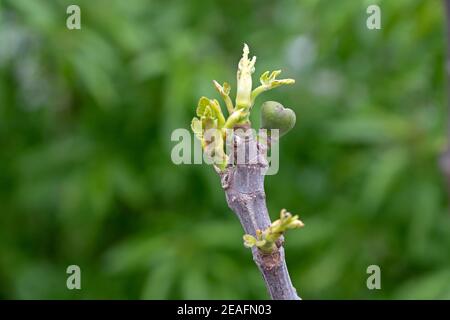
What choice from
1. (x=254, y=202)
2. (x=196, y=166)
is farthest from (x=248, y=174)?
(x=196, y=166)

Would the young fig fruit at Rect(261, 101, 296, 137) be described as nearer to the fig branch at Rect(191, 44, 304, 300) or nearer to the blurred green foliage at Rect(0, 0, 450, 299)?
the fig branch at Rect(191, 44, 304, 300)

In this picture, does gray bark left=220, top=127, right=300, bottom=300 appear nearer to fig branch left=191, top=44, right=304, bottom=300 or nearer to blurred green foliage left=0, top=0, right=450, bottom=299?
fig branch left=191, top=44, right=304, bottom=300

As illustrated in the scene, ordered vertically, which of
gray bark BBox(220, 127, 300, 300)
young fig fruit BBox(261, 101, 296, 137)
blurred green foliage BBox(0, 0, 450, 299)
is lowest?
gray bark BBox(220, 127, 300, 300)

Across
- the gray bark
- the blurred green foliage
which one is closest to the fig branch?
the gray bark

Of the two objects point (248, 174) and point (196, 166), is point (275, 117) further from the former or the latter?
point (196, 166)

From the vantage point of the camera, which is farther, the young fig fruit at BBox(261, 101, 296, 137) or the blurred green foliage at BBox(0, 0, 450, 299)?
the blurred green foliage at BBox(0, 0, 450, 299)

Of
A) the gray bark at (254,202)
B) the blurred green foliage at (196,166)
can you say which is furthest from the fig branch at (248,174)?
the blurred green foliage at (196,166)

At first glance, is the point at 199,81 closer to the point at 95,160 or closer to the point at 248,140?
the point at 95,160

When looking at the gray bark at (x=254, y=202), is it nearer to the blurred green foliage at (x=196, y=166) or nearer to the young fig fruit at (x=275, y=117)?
the young fig fruit at (x=275, y=117)

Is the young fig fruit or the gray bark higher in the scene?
the young fig fruit
